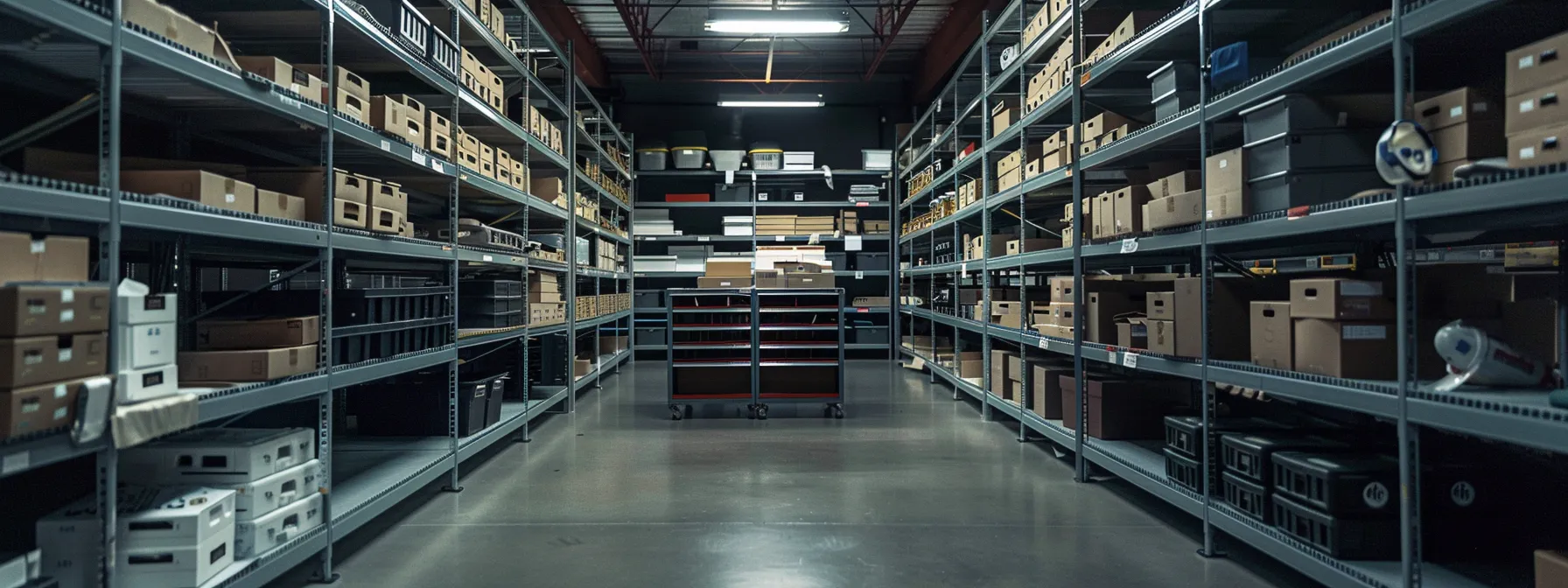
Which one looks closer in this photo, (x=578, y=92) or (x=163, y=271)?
(x=163, y=271)

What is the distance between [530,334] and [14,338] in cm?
358

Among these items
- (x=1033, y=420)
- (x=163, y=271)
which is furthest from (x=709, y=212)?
(x=163, y=271)

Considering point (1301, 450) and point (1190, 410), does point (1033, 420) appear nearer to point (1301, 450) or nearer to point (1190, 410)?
point (1190, 410)

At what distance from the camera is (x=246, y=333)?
240cm

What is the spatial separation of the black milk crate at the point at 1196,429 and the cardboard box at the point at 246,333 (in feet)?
10.7

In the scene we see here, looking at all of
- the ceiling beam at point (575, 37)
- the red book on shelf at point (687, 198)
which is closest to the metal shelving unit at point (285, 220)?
the ceiling beam at point (575, 37)

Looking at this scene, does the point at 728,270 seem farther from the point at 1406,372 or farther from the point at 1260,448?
the point at 1406,372

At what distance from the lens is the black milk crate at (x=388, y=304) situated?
9.63ft

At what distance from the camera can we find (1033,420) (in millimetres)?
4641

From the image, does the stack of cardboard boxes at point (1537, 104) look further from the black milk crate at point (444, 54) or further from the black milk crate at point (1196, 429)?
the black milk crate at point (444, 54)

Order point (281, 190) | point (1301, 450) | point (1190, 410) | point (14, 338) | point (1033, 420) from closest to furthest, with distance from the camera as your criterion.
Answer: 1. point (14, 338)
2. point (1301, 450)
3. point (281, 190)
4. point (1190, 410)
5. point (1033, 420)

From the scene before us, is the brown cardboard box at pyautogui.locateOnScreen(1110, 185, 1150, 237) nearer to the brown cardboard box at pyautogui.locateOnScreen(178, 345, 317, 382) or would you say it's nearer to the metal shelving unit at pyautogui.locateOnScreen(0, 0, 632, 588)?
the metal shelving unit at pyautogui.locateOnScreen(0, 0, 632, 588)

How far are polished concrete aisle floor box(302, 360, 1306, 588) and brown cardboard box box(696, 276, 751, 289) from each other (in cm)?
136

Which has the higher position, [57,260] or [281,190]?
[281,190]
